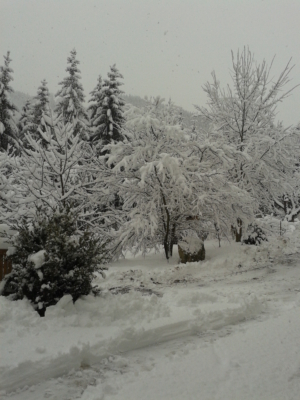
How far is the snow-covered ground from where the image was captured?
3209 millimetres

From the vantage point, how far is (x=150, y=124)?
10.5m

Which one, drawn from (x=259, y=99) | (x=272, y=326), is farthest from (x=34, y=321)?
(x=259, y=99)

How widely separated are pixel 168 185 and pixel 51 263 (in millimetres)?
6914

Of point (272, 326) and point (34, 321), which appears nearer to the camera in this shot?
point (34, 321)

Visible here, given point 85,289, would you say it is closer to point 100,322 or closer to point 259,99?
point 100,322

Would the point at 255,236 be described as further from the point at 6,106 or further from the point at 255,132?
the point at 6,106

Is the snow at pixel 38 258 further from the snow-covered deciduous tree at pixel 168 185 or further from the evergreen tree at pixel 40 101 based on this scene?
the evergreen tree at pixel 40 101

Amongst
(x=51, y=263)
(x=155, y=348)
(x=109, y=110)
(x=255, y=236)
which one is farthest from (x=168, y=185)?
(x=109, y=110)

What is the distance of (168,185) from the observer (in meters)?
11.4

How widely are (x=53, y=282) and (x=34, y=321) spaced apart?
0.67 m

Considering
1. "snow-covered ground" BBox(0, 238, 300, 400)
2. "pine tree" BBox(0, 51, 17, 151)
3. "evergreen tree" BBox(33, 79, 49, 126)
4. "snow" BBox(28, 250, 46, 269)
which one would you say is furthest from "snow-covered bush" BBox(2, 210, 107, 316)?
"evergreen tree" BBox(33, 79, 49, 126)

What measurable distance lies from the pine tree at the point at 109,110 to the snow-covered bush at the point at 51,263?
18.3 metres

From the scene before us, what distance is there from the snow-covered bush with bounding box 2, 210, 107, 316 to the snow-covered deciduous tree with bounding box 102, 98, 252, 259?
4.90 meters

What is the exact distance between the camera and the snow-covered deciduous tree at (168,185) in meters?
10.7
